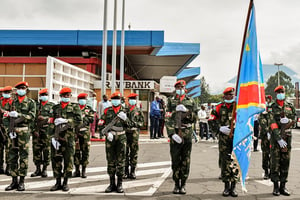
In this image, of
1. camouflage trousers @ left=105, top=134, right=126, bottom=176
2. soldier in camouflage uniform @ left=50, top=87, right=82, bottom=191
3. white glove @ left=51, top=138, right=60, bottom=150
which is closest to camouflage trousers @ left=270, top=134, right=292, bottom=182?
camouflage trousers @ left=105, top=134, right=126, bottom=176

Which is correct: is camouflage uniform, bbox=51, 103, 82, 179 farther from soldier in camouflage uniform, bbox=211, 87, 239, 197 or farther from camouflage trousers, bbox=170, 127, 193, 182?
soldier in camouflage uniform, bbox=211, 87, 239, 197

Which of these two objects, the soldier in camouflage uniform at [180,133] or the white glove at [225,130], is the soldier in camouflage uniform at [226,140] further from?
the soldier in camouflage uniform at [180,133]

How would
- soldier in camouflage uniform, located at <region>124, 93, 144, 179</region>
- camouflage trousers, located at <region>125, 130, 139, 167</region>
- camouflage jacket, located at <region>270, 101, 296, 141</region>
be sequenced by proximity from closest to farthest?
1. camouflage jacket, located at <region>270, 101, 296, 141</region>
2. soldier in camouflage uniform, located at <region>124, 93, 144, 179</region>
3. camouflage trousers, located at <region>125, 130, 139, 167</region>

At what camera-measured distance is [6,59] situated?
52.7ft

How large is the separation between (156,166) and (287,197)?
3.58 metres

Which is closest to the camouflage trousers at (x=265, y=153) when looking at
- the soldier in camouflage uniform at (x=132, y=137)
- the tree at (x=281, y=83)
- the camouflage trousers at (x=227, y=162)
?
the camouflage trousers at (x=227, y=162)

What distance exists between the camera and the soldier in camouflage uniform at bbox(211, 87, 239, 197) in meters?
5.29

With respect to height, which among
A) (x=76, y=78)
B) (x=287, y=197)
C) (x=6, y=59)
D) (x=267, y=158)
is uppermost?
(x=6, y=59)

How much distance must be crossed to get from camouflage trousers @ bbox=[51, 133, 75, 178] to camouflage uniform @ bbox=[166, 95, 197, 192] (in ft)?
6.24

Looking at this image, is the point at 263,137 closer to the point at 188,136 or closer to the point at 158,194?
the point at 188,136

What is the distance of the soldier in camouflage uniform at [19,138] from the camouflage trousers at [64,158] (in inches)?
22.0

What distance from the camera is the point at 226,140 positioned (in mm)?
5422

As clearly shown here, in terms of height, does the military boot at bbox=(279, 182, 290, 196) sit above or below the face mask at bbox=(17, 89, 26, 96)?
below

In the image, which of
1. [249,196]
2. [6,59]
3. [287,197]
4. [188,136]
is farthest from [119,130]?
[6,59]
